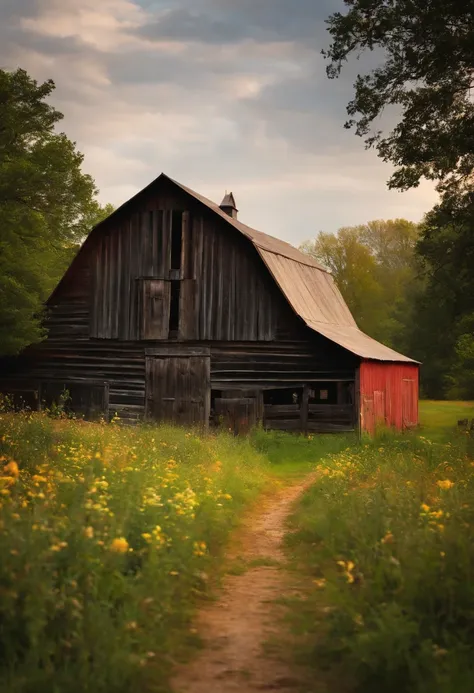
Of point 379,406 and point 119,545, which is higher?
point 379,406

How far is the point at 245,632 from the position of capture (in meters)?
6.07

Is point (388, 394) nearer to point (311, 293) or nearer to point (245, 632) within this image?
point (311, 293)

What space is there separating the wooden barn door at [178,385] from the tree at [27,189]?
174 inches

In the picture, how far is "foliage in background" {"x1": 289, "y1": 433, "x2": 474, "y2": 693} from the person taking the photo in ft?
15.7

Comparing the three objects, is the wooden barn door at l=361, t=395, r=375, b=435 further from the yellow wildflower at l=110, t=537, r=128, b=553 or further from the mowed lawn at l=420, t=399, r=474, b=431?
the yellow wildflower at l=110, t=537, r=128, b=553

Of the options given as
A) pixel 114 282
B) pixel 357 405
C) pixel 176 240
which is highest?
pixel 176 240

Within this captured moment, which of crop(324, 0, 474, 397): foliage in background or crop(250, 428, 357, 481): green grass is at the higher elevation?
crop(324, 0, 474, 397): foliage in background

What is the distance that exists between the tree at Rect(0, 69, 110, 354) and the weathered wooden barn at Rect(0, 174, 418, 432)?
1.37 meters

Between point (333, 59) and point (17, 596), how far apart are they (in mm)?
14874

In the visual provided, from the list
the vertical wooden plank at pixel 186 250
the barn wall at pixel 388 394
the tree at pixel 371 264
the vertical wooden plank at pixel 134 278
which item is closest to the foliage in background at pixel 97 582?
the barn wall at pixel 388 394

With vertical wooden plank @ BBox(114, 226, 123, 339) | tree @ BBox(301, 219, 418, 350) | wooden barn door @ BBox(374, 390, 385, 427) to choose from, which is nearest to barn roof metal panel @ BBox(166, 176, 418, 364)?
wooden barn door @ BBox(374, 390, 385, 427)

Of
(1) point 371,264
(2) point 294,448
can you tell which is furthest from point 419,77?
(1) point 371,264

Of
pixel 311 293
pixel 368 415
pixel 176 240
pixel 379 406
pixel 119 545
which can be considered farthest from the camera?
pixel 311 293

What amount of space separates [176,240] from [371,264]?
42509 millimetres
